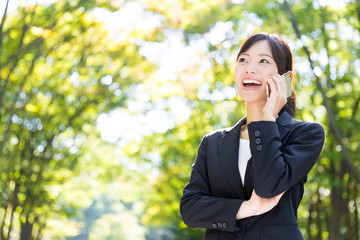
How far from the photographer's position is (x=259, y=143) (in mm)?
1792

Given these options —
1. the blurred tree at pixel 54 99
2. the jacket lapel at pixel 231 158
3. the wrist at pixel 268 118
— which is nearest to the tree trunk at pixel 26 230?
the blurred tree at pixel 54 99

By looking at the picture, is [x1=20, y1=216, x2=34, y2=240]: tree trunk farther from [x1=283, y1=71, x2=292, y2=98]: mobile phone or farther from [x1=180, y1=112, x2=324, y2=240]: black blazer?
[x1=283, y1=71, x2=292, y2=98]: mobile phone

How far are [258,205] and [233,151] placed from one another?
275mm

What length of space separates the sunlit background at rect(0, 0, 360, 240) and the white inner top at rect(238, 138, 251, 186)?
239 inches

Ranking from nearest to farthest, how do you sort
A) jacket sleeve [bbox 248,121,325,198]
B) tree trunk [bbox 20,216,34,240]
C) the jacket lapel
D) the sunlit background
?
jacket sleeve [bbox 248,121,325,198], the jacket lapel, the sunlit background, tree trunk [bbox 20,216,34,240]

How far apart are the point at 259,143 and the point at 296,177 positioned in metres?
0.18

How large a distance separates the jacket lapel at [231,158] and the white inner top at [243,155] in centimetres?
2

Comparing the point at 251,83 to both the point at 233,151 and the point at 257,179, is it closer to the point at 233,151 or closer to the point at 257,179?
the point at 233,151

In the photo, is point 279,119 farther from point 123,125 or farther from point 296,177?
point 123,125

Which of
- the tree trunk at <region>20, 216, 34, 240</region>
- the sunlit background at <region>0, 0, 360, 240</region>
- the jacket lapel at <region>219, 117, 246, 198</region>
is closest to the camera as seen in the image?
the jacket lapel at <region>219, 117, 246, 198</region>

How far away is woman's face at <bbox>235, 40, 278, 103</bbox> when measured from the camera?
6.40ft

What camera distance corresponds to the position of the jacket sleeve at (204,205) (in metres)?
1.85

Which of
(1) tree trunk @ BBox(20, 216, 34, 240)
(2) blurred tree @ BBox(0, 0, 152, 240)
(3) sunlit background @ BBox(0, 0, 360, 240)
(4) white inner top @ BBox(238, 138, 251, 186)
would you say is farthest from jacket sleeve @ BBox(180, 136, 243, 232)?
(1) tree trunk @ BBox(20, 216, 34, 240)

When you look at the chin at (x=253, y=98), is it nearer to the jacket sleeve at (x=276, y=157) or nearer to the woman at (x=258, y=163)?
the woman at (x=258, y=163)
